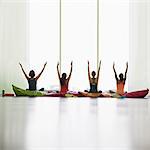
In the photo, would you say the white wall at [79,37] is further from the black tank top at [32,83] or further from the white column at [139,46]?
the black tank top at [32,83]

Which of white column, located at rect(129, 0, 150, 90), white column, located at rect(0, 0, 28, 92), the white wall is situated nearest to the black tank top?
white column, located at rect(0, 0, 28, 92)

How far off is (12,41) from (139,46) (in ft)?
5.82

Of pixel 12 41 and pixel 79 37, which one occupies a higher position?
pixel 79 37

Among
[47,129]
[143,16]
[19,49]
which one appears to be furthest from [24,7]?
[47,129]

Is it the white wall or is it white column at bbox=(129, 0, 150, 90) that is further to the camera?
the white wall

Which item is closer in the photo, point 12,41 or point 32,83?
point 32,83

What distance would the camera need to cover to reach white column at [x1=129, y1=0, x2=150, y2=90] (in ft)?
16.0

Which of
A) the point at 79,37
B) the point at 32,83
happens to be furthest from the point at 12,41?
the point at 79,37

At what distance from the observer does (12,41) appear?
489 centimetres

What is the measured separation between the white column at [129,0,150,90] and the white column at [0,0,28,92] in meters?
1.53

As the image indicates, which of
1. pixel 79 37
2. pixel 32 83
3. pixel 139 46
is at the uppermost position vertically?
pixel 79 37

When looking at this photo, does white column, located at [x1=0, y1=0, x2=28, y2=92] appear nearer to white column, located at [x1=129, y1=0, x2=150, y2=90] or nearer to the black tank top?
the black tank top

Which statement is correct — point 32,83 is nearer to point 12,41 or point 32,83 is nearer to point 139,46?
point 12,41

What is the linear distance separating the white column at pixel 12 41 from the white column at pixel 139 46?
5.01ft
